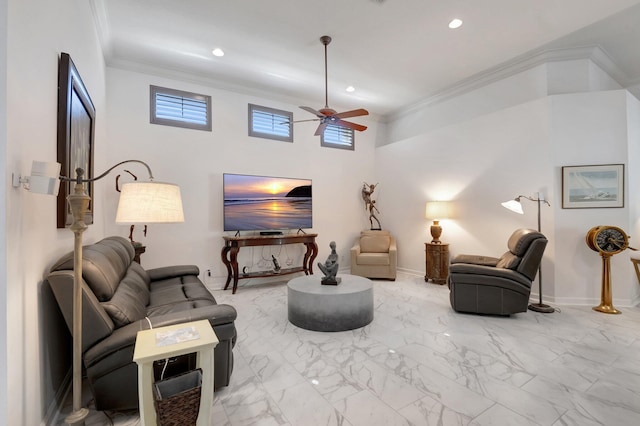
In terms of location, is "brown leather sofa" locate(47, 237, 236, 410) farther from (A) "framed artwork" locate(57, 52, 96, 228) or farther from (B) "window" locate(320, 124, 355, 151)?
(B) "window" locate(320, 124, 355, 151)

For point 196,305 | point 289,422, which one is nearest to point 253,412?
point 289,422

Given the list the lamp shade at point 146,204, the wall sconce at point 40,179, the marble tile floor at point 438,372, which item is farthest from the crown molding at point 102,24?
the marble tile floor at point 438,372

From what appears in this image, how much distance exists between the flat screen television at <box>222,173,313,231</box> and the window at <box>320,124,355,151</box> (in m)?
0.95

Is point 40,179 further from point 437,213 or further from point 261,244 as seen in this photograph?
point 437,213

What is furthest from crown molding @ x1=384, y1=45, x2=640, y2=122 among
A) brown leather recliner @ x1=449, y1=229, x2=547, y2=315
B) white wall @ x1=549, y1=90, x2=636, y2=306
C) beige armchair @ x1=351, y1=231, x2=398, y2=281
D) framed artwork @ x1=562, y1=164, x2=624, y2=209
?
beige armchair @ x1=351, y1=231, x2=398, y2=281

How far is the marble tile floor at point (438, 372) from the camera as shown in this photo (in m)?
1.77

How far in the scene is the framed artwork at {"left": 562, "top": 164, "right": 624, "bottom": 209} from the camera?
3.69 m

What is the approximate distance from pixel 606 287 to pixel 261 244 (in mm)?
4520

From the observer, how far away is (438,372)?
2.23m

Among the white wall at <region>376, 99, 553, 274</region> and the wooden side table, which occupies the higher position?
the white wall at <region>376, 99, 553, 274</region>

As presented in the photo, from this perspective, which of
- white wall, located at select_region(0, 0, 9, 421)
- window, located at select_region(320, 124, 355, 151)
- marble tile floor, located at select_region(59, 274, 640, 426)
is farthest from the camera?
window, located at select_region(320, 124, 355, 151)

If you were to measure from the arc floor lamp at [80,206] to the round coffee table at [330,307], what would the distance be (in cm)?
164

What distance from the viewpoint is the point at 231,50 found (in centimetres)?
395

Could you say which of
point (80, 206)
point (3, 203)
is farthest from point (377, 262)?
point (3, 203)
